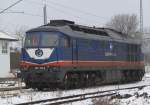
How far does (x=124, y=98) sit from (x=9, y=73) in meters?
28.7

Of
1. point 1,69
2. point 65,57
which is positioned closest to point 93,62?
point 65,57

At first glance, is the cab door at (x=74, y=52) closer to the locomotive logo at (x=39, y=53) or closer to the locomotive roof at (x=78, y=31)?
the locomotive roof at (x=78, y=31)

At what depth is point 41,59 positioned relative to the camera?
24.1 m

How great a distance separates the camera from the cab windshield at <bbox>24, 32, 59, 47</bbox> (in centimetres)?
2439

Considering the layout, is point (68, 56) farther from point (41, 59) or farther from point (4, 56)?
point (4, 56)

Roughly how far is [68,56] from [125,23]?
3459 inches

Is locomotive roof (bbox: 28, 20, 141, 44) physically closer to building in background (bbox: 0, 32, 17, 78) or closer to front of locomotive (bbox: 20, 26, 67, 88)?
front of locomotive (bbox: 20, 26, 67, 88)

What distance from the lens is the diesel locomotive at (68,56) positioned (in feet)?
78.9

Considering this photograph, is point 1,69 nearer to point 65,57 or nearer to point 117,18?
point 65,57

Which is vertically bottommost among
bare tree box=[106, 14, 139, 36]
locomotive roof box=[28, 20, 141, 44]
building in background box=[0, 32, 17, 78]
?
building in background box=[0, 32, 17, 78]

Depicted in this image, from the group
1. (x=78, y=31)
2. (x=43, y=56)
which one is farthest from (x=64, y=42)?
(x=78, y=31)

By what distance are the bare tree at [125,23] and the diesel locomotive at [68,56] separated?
77936 mm

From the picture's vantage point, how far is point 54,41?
24.4m

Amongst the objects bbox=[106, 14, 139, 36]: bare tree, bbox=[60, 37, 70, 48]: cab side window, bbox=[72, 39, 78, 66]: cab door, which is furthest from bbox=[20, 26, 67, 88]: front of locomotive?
bbox=[106, 14, 139, 36]: bare tree
